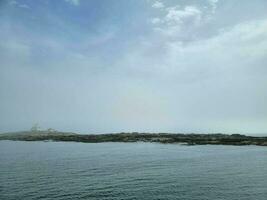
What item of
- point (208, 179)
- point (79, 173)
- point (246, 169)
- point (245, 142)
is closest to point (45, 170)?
point (79, 173)

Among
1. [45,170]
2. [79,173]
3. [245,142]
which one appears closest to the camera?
[79,173]

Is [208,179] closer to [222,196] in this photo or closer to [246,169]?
[222,196]

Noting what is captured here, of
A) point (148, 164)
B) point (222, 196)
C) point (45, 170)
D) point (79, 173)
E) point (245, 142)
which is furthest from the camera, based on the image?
point (245, 142)

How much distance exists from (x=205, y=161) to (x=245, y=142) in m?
48.1

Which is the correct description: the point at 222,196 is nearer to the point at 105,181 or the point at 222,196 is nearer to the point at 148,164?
the point at 105,181

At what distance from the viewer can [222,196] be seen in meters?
32.6

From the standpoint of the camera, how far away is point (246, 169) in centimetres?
5075

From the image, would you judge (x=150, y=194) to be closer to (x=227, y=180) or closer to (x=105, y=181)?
(x=105, y=181)

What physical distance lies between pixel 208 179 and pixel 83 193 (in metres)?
18.4

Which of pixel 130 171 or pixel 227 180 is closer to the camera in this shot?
pixel 227 180

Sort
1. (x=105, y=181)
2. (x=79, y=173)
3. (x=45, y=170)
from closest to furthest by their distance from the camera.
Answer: (x=105, y=181) < (x=79, y=173) < (x=45, y=170)

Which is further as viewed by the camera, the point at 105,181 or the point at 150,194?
the point at 105,181

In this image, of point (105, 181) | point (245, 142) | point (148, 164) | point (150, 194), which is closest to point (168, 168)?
point (148, 164)

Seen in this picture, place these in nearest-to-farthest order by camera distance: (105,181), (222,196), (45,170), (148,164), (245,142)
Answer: (222,196) < (105,181) < (45,170) < (148,164) < (245,142)
